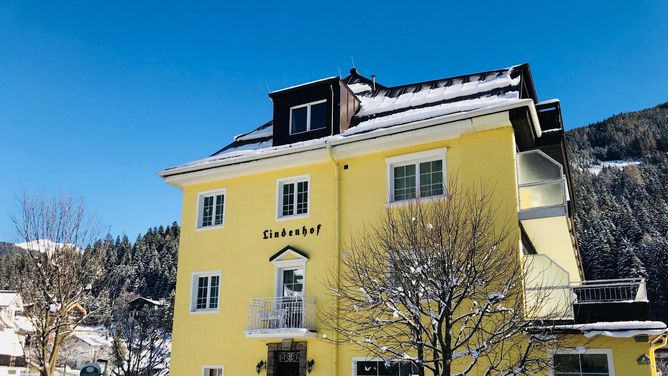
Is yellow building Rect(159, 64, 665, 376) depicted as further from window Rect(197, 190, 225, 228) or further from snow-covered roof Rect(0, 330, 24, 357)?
snow-covered roof Rect(0, 330, 24, 357)

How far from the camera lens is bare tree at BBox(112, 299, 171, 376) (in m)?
34.1

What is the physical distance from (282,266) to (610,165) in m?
137

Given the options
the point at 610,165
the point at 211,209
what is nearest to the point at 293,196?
the point at 211,209

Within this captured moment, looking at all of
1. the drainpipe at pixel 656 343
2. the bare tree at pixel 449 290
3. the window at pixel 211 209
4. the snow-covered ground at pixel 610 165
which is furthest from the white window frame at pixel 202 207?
the snow-covered ground at pixel 610 165

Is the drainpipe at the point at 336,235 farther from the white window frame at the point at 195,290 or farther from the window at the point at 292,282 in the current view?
the white window frame at the point at 195,290

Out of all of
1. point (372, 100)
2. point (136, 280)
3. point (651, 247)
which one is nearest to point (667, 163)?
point (651, 247)

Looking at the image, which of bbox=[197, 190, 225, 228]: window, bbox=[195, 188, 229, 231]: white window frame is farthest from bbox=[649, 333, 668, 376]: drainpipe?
bbox=[197, 190, 225, 228]: window

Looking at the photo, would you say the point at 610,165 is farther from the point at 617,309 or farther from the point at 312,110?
the point at 617,309

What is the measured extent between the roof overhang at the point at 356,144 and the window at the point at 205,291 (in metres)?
3.43

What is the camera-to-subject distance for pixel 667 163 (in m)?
128

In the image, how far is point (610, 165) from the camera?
449 feet

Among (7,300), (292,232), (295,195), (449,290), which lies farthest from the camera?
(7,300)

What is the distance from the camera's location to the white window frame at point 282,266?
17.7 meters

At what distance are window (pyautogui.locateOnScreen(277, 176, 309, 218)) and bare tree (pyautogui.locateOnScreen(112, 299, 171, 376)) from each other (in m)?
19.3
